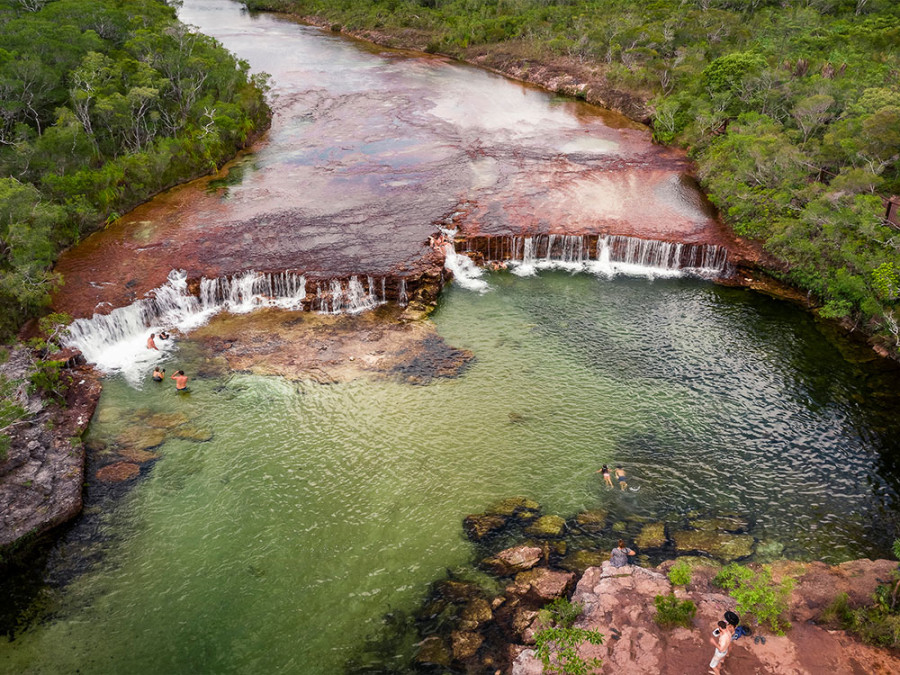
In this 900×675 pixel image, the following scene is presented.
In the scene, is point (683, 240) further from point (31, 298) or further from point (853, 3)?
point (853, 3)

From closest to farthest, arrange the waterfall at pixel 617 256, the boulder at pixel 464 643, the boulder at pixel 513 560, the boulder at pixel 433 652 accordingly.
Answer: the boulder at pixel 433 652 → the boulder at pixel 464 643 → the boulder at pixel 513 560 → the waterfall at pixel 617 256

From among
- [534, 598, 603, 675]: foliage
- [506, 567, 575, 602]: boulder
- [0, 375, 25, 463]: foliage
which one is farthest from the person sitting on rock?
[0, 375, 25, 463]: foliage

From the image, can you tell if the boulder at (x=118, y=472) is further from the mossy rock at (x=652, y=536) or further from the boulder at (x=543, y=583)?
the mossy rock at (x=652, y=536)

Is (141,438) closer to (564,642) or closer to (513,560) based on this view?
(513,560)

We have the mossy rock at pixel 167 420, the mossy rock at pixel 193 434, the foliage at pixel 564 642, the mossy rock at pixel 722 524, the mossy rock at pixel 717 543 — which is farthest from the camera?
the mossy rock at pixel 167 420

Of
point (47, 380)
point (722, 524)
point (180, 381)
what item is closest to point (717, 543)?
point (722, 524)

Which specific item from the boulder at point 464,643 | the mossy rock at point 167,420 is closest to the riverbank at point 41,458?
the mossy rock at point 167,420
